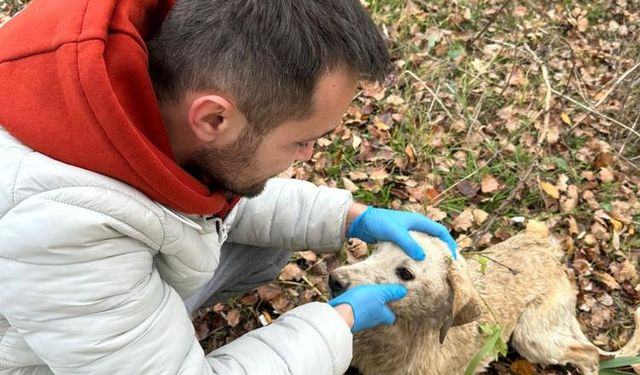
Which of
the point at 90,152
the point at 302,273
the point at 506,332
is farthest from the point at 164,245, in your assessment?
the point at 506,332

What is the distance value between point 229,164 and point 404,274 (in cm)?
141

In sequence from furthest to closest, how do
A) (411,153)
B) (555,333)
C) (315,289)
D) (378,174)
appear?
(411,153)
(378,174)
(315,289)
(555,333)

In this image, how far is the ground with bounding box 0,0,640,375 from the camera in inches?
164

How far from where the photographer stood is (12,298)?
1836mm

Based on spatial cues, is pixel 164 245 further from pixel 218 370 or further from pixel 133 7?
pixel 133 7

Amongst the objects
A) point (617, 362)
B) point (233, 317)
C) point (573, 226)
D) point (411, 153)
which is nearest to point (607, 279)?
point (573, 226)

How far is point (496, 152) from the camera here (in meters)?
4.91

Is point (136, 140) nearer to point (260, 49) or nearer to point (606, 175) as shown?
point (260, 49)

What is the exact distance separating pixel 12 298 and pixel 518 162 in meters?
4.13

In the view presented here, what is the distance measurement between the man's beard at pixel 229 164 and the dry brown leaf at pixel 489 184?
9.37 ft

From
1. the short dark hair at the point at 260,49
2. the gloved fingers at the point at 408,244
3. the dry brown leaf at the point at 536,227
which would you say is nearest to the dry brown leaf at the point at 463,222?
the dry brown leaf at the point at 536,227

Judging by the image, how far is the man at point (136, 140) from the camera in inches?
68.0

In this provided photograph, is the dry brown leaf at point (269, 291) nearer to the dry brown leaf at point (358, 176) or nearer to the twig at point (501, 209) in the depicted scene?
the dry brown leaf at point (358, 176)

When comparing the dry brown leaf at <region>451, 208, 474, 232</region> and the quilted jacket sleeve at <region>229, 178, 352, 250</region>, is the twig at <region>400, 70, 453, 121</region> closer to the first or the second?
the dry brown leaf at <region>451, 208, 474, 232</region>
